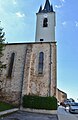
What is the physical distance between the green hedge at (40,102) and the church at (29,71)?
1.24 metres

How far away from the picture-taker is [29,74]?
808 inches

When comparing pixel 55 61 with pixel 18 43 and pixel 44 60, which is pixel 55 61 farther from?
pixel 18 43

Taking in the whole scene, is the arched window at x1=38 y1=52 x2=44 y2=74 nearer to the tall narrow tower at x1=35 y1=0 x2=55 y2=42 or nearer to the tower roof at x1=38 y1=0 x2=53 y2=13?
the tall narrow tower at x1=35 y1=0 x2=55 y2=42

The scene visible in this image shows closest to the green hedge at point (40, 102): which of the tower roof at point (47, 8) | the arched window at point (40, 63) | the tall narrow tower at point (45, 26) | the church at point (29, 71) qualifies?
the church at point (29, 71)

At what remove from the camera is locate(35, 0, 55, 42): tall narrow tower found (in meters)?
26.3

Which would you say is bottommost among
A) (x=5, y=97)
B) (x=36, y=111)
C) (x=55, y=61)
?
(x=36, y=111)

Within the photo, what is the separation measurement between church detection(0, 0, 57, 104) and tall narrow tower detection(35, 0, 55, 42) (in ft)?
12.2

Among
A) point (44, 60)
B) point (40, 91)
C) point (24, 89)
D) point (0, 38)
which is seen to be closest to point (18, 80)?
point (24, 89)

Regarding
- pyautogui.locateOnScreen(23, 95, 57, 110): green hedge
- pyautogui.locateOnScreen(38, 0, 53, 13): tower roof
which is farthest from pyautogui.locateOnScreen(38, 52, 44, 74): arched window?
pyautogui.locateOnScreen(38, 0, 53, 13): tower roof

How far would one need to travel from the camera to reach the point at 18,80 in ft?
67.3

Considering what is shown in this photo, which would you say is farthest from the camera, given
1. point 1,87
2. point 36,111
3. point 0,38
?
point 1,87

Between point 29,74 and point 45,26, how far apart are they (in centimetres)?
1103

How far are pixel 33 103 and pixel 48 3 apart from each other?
24.5 meters

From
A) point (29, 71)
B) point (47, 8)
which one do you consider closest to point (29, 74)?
point (29, 71)
